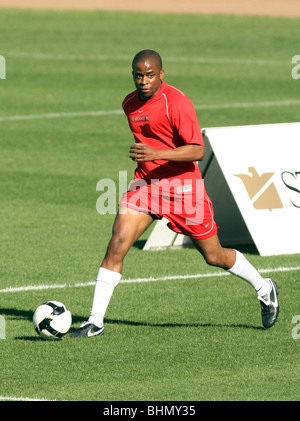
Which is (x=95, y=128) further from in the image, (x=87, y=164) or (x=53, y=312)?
(x=53, y=312)

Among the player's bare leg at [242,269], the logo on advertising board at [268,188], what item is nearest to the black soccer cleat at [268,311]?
the player's bare leg at [242,269]

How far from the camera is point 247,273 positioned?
9.36m

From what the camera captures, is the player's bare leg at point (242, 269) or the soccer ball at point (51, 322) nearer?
the soccer ball at point (51, 322)

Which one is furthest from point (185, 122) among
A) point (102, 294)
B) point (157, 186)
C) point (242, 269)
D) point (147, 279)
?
point (147, 279)

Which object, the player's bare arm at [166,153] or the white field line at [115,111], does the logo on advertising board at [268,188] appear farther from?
the white field line at [115,111]

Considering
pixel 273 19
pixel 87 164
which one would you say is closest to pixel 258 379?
pixel 87 164

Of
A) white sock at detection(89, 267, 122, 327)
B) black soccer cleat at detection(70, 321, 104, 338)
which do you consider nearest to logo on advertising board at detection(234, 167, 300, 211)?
white sock at detection(89, 267, 122, 327)

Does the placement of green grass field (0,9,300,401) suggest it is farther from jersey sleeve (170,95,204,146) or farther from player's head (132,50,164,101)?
player's head (132,50,164,101)

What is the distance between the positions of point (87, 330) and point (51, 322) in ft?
1.10

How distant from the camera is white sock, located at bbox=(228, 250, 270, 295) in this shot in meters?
9.32

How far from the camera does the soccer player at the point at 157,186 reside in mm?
8781

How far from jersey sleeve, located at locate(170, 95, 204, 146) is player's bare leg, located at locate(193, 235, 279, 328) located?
3.07 feet

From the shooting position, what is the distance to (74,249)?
12.4 meters

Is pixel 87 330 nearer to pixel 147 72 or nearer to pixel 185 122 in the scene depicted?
pixel 185 122
